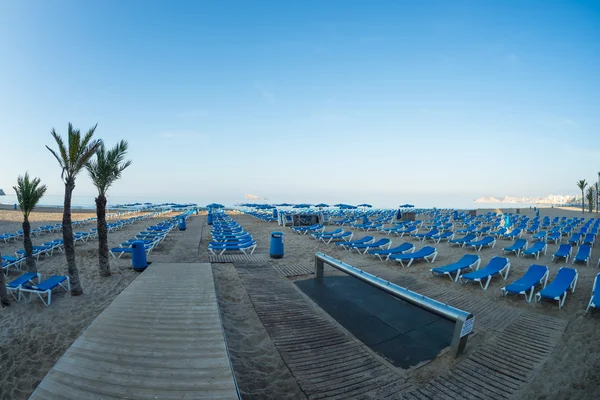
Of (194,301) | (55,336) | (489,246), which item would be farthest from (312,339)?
(489,246)

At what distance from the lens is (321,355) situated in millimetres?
3328

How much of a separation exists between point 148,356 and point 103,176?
5.92 m

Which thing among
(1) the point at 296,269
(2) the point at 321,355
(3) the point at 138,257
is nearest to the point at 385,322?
(2) the point at 321,355

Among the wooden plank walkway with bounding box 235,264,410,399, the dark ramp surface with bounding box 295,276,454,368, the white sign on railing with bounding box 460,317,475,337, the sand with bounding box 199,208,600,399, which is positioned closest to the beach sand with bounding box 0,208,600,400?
the sand with bounding box 199,208,600,399

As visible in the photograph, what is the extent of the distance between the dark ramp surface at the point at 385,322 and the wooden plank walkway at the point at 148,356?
2.08 m

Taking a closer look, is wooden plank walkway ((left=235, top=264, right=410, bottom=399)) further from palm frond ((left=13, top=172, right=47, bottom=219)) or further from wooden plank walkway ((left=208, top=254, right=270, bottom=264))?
palm frond ((left=13, top=172, right=47, bottom=219))

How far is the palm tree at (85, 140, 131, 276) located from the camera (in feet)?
21.4

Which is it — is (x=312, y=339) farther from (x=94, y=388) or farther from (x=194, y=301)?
(x=94, y=388)

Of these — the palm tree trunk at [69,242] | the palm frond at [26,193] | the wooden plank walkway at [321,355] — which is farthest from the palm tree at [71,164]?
the wooden plank walkway at [321,355]

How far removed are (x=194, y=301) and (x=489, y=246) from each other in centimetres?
1162

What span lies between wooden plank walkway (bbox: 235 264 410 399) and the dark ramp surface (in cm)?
22

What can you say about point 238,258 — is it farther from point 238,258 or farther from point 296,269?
point 296,269

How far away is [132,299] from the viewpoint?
14.1ft

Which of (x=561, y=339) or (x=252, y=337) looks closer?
(x=561, y=339)
